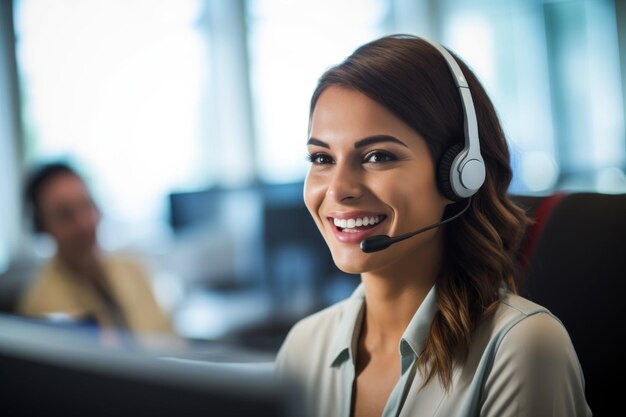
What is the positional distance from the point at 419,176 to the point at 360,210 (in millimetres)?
72

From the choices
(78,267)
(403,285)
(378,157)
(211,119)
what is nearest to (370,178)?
(378,157)

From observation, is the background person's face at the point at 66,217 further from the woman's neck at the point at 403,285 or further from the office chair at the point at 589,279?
the office chair at the point at 589,279

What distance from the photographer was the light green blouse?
0.61 m

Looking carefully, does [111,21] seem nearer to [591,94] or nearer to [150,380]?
[591,94]

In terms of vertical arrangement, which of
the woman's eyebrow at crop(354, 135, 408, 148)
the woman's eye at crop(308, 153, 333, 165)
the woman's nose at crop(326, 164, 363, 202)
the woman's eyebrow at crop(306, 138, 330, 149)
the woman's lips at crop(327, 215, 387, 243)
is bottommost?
the woman's lips at crop(327, 215, 387, 243)

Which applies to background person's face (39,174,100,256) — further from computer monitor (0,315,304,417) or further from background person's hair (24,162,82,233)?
computer monitor (0,315,304,417)

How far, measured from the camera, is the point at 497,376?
635mm

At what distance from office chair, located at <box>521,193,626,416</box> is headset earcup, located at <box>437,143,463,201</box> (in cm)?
14

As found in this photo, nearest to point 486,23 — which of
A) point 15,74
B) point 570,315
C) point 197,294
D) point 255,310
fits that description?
point 255,310

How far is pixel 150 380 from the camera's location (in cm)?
40

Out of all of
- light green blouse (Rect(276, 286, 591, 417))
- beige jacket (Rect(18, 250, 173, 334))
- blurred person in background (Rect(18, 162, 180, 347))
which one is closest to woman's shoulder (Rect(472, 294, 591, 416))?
light green blouse (Rect(276, 286, 591, 417))

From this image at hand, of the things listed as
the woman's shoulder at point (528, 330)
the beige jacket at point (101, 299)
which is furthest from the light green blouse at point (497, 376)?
the beige jacket at point (101, 299)

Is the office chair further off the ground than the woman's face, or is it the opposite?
the woman's face

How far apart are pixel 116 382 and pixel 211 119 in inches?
170
